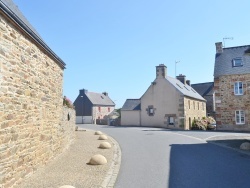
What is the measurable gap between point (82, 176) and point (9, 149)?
Answer: 98.1 inches

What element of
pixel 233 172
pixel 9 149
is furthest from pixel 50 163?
pixel 233 172

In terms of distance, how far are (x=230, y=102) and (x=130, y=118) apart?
16086 millimetres

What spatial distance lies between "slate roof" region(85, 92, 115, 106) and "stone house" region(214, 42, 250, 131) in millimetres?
28763

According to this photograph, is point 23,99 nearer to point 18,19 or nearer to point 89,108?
point 18,19

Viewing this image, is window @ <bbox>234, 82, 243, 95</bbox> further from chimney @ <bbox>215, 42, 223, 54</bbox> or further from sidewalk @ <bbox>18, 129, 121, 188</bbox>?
sidewalk @ <bbox>18, 129, 121, 188</bbox>

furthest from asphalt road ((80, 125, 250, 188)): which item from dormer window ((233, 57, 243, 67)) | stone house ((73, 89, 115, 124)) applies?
stone house ((73, 89, 115, 124))

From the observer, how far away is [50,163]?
32.1 feet

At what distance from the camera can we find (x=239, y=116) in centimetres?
2542

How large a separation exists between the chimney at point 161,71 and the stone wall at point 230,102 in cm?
905

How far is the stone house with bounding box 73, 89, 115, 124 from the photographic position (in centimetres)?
4916

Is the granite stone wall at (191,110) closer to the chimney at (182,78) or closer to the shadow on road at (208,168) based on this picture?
the chimney at (182,78)

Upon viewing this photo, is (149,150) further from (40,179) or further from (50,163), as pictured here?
(40,179)

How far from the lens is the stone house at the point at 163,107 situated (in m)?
32.2

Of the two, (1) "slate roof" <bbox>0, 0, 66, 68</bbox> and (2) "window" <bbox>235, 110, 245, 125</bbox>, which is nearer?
(1) "slate roof" <bbox>0, 0, 66, 68</bbox>
